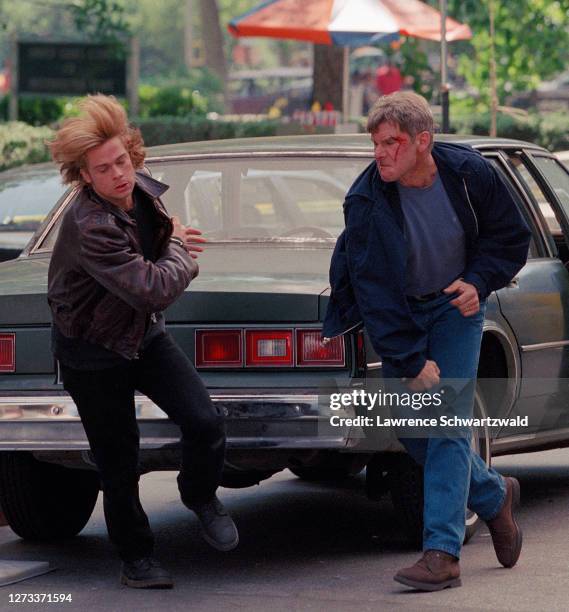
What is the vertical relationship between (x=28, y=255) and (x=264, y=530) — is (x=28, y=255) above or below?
above

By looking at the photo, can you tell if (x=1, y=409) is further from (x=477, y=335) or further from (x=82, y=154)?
(x=477, y=335)

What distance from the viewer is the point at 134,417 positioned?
564 centimetres

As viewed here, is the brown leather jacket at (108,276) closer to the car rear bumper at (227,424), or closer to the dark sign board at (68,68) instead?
the car rear bumper at (227,424)

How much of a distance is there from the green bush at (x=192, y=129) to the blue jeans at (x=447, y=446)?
18344mm

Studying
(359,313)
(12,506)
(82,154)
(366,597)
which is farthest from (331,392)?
(12,506)

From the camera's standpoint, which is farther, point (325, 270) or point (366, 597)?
point (325, 270)

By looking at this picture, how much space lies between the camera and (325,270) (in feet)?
20.0

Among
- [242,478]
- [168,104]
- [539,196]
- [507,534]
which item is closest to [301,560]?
[242,478]

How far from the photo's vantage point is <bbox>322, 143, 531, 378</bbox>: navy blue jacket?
552cm

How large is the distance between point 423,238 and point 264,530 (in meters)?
1.95

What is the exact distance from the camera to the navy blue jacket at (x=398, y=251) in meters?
5.52

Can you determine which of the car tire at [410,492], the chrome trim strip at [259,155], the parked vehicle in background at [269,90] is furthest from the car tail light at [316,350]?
the parked vehicle in background at [269,90]

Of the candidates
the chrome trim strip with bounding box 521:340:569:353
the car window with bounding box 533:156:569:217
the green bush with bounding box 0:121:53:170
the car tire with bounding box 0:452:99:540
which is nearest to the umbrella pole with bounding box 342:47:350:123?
the green bush with bounding box 0:121:53:170

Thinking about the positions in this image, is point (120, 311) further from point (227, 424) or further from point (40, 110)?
point (40, 110)
